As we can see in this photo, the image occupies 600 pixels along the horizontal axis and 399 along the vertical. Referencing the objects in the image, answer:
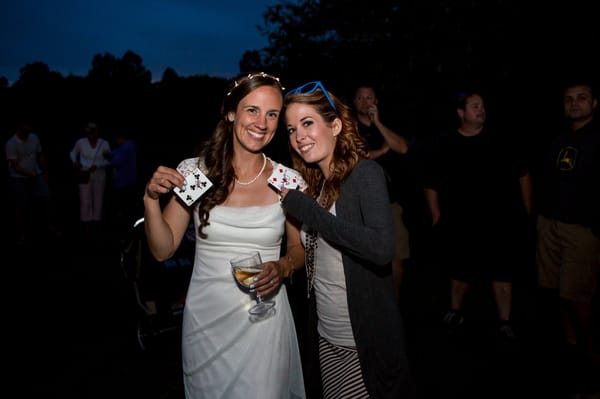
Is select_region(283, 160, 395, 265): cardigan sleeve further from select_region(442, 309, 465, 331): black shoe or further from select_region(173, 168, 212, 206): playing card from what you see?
select_region(442, 309, 465, 331): black shoe

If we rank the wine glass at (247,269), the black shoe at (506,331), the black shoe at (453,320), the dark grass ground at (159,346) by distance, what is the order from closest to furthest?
the wine glass at (247,269) < the dark grass ground at (159,346) < the black shoe at (506,331) < the black shoe at (453,320)

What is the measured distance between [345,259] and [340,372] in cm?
58

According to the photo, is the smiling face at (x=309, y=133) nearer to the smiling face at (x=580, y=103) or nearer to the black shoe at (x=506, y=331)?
the smiling face at (x=580, y=103)

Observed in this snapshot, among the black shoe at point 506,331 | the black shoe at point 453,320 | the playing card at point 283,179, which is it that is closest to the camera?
the playing card at point 283,179

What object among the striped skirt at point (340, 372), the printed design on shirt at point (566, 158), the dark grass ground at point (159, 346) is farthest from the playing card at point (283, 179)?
the printed design on shirt at point (566, 158)

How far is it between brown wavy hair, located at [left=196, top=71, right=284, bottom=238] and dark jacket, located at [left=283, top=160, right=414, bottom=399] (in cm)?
49

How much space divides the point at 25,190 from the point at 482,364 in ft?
28.2

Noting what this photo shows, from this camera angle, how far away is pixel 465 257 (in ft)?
15.4

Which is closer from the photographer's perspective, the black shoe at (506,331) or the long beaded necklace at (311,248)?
the long beaded necklace at (311,248)

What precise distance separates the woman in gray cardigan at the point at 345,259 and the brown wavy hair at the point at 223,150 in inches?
7.9

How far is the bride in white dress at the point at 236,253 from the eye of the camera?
2133mm

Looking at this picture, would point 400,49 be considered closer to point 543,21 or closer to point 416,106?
point 416,106

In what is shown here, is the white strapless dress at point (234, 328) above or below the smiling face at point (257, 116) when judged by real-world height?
below

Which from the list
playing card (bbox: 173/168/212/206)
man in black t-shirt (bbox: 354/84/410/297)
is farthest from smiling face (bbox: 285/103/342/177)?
man in black t-shirt (bbox: 354/84/410/297)
